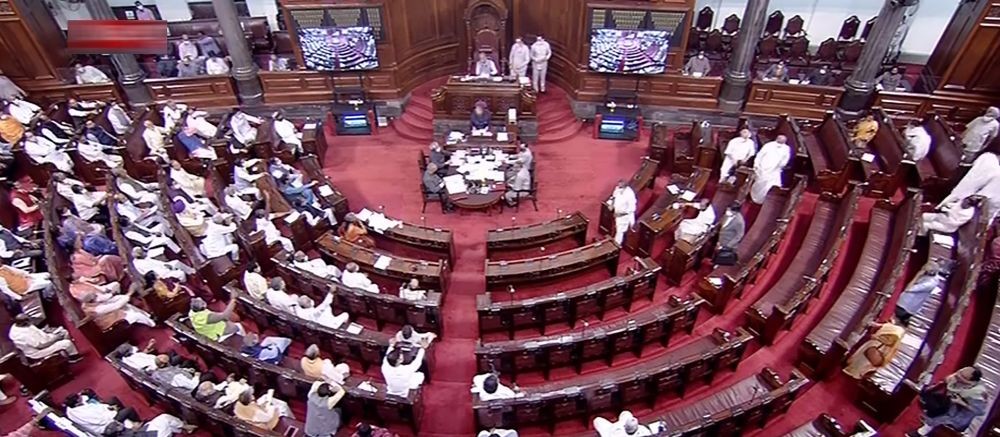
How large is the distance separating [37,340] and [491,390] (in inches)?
246

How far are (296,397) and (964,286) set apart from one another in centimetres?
900

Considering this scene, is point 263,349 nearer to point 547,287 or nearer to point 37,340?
point 37,340

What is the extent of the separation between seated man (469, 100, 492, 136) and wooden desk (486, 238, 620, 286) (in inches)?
167

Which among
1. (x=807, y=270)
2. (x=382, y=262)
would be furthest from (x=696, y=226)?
(x=382, y=262)

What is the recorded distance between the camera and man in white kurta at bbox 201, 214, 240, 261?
9797 millimetres

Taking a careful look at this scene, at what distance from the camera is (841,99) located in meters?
13.4

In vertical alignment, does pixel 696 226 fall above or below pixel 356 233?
above

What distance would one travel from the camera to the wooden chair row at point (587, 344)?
8.13 m

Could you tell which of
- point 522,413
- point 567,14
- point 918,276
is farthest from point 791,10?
point 522,413

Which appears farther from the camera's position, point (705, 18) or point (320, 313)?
point (705, 18)

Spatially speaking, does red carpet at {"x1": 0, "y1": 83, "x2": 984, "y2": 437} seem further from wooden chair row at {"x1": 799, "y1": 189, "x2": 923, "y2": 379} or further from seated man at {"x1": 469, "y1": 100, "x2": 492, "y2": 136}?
seated man at {"x1": 469, "y1": 100, "x2": 492, "y2": 136}

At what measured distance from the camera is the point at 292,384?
25.9 ft

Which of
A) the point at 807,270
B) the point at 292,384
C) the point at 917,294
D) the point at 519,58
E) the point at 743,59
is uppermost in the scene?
the point at 743,59
